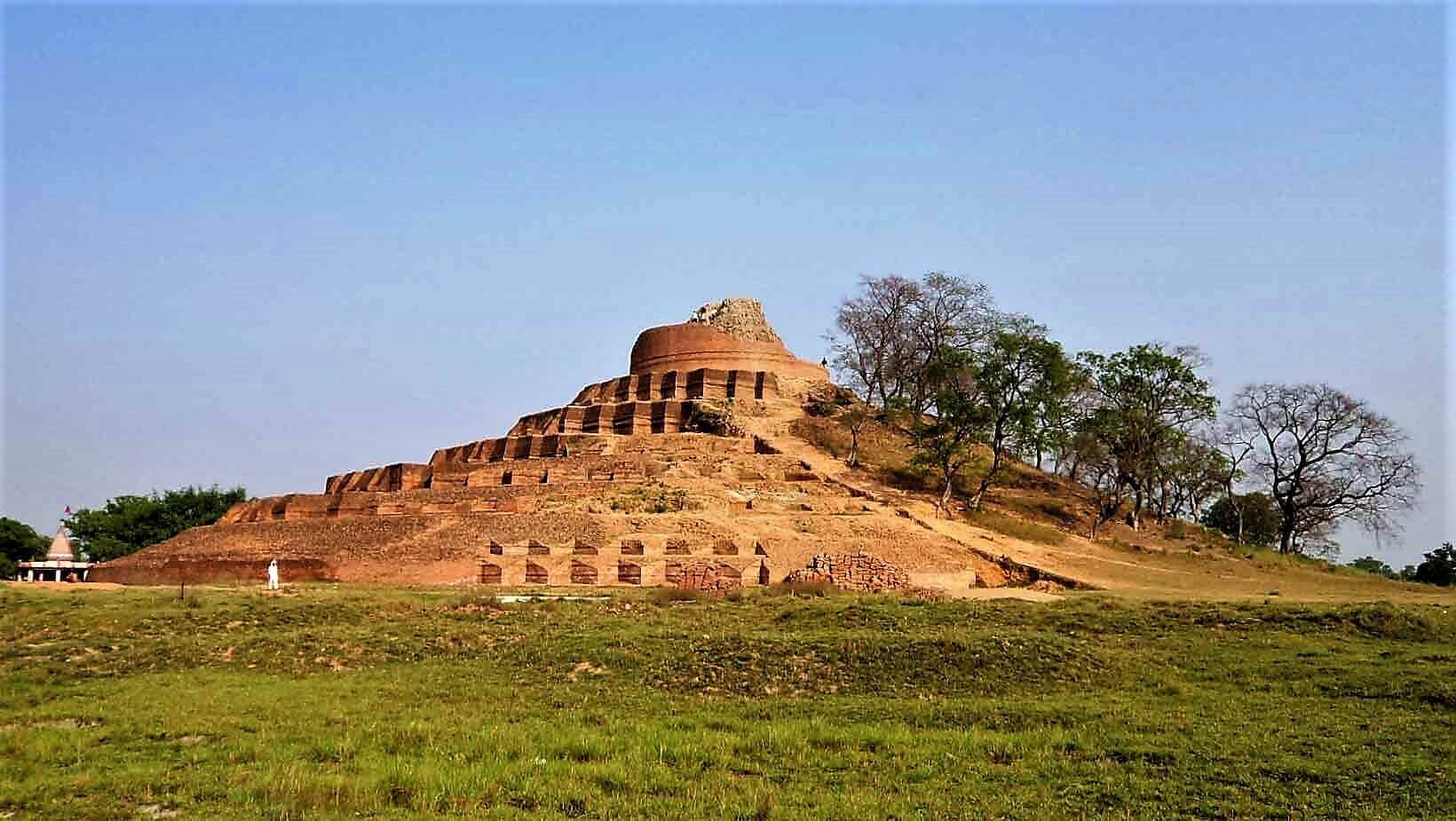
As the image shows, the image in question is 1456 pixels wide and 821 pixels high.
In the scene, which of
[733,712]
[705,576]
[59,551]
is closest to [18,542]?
[59,551]

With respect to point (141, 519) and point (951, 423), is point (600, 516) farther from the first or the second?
point (141, 519)

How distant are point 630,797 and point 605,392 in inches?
1417

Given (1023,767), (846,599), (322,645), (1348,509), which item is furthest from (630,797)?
(1348,509)

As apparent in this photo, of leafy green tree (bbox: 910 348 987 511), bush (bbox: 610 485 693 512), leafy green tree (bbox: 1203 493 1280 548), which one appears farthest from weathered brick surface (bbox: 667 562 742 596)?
leafy green tree (bbox: 1203 493 1280 548)

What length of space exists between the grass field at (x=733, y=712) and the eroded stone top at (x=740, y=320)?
89.0 feet

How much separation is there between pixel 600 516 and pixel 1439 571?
921 inches

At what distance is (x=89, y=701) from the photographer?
12578 millimetres

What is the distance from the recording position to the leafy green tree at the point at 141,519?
46750 mm

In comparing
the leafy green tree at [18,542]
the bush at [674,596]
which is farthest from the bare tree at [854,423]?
the leafy green tree at [18,542]

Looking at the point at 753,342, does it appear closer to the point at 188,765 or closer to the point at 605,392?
the point at 605,392

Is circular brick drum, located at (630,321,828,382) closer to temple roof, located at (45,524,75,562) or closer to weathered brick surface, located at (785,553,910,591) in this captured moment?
weathered brick surface, located at (785,553,910,591)

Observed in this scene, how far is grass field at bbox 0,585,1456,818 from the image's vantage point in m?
8.66

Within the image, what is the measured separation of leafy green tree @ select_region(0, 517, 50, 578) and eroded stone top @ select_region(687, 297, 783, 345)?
2852cm

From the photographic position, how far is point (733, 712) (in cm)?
1178
